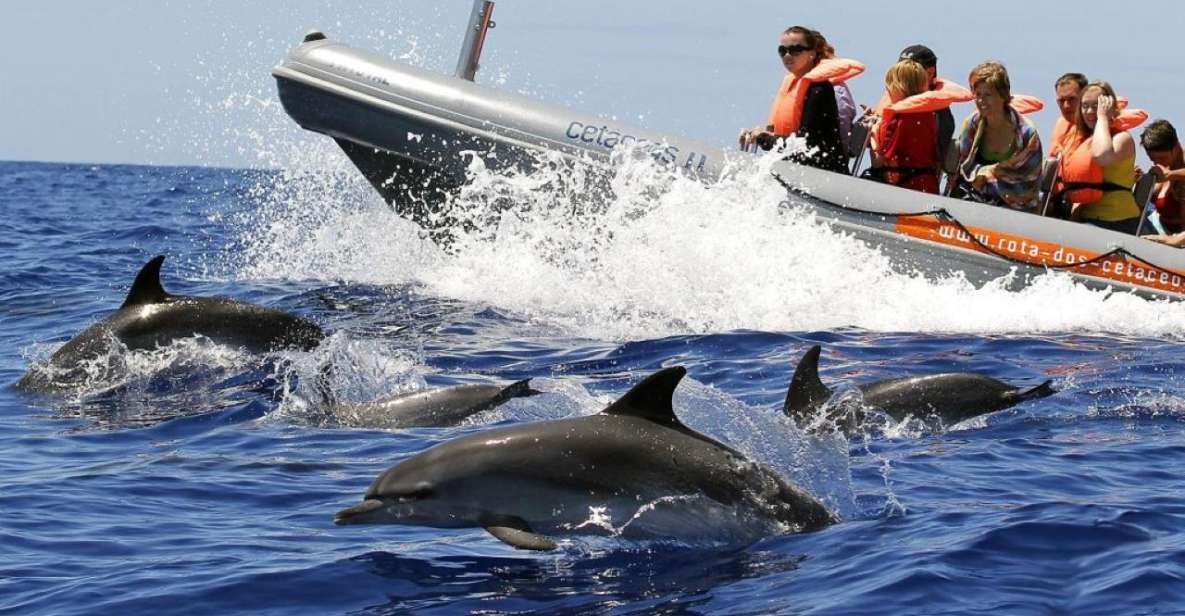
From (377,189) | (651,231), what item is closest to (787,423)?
(651,231)

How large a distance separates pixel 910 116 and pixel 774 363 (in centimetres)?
344

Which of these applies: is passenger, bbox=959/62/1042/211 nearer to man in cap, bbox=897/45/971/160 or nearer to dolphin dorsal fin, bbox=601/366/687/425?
man in cap, bbox=897/45/971/160

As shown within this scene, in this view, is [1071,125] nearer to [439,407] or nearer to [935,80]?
[935,80]

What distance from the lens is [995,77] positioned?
11.9 m

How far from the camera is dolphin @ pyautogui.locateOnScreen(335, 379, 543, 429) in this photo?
24.8ft

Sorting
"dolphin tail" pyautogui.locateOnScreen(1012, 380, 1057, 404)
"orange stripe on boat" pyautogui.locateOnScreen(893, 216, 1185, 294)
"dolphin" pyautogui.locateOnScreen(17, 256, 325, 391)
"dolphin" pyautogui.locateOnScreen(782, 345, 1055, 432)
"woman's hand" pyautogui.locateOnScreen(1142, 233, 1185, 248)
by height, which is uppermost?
"woman's hand" pyautogui.locateOnScreen(1142, 233, 1185, 248)

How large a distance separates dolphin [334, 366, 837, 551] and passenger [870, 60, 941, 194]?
24.1ft

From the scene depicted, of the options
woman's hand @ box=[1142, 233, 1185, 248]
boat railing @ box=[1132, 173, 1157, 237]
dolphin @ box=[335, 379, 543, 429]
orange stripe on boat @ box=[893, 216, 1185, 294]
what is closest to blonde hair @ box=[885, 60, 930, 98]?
orange stripe on boat @ box=[893, 216, 1185, 294]

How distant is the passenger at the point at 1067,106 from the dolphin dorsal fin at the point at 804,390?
6.04 metres

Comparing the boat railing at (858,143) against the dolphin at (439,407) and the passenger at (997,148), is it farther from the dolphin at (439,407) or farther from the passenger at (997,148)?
the dolphin at (439,407)

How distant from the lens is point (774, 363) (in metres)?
9.73

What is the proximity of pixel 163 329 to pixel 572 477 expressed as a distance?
420cm

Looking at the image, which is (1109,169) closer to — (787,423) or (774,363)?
(774,363)

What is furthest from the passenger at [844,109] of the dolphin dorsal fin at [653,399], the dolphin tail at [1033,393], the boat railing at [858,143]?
the dolphin dorsal fin at [653,399]
